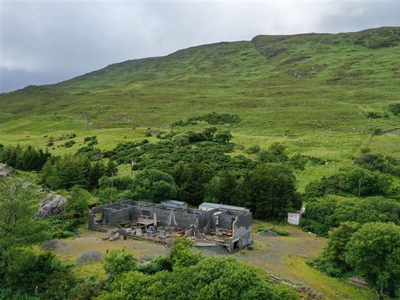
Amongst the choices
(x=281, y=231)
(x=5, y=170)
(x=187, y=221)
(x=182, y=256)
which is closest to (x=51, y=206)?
(x=187, y=221)

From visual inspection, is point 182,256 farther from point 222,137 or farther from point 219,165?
point 222,137

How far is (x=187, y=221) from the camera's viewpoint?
158 feet

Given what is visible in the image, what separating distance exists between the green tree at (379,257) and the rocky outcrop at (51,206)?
111 ft

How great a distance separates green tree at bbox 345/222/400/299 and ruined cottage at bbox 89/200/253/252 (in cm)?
1224

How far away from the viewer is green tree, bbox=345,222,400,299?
33.2 metres

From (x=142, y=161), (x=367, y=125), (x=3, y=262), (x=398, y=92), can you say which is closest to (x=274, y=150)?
(x=142, y=161)

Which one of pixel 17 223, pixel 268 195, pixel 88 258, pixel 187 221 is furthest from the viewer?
pixel 268 195

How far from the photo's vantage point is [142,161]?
80.2m

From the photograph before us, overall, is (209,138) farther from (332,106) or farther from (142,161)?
(332,106)

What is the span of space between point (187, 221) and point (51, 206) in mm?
16859

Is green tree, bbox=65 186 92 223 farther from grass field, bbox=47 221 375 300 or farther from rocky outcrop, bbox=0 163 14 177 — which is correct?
rocky outcrop, bbox=0 163 14 177

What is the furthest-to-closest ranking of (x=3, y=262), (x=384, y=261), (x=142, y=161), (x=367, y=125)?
(x=367, y=125), (x=142, y=161), (x=3, y=262), (x=384, y=261)

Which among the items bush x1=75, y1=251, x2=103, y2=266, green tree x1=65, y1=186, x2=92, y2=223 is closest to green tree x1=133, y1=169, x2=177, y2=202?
green tree x1=65, y1=186, x2=92, y2=223

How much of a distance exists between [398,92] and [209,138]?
77.7 meters
